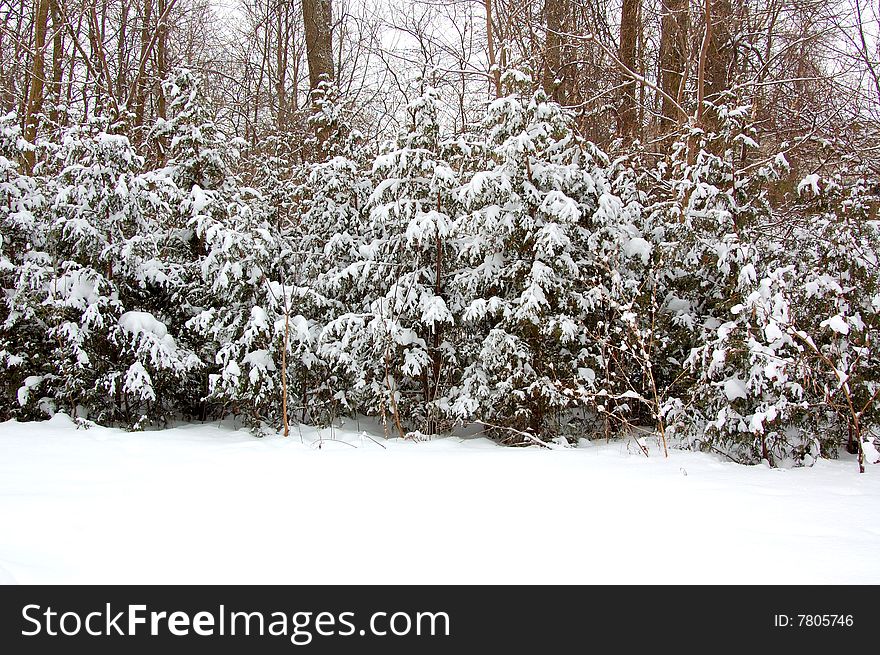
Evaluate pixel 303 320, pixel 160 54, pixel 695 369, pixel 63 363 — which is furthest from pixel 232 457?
pixel 160 54

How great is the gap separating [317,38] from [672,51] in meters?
6.15

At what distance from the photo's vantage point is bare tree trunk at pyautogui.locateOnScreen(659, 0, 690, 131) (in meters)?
9.54

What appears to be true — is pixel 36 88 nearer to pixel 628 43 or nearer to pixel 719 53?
pixel 628 43

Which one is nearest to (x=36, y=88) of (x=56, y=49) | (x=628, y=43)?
(x=56, y=49)

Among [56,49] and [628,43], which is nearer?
[628,43]

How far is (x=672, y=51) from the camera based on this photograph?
421 inches

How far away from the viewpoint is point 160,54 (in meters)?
12.5

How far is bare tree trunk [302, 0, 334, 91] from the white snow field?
27.2 ft

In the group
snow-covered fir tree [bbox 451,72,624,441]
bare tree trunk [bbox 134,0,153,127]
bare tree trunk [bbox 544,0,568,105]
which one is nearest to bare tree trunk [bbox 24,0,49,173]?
bare tree trunk [bbox 134,0,153,127]

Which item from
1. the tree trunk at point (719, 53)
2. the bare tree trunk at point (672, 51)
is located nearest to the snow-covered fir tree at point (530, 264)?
the bare tree trunk at point (672, 51)

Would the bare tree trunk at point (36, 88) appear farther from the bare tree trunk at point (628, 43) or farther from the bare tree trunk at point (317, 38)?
the bare tree trunk at point (628, 43)

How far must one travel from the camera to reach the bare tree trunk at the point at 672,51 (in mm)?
9538

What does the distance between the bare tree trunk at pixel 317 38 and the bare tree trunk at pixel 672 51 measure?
5.77 meters

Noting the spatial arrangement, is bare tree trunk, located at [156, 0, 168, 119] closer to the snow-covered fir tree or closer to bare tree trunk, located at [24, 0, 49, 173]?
bare tree trunk, located at [24, 0, 49, 173]
